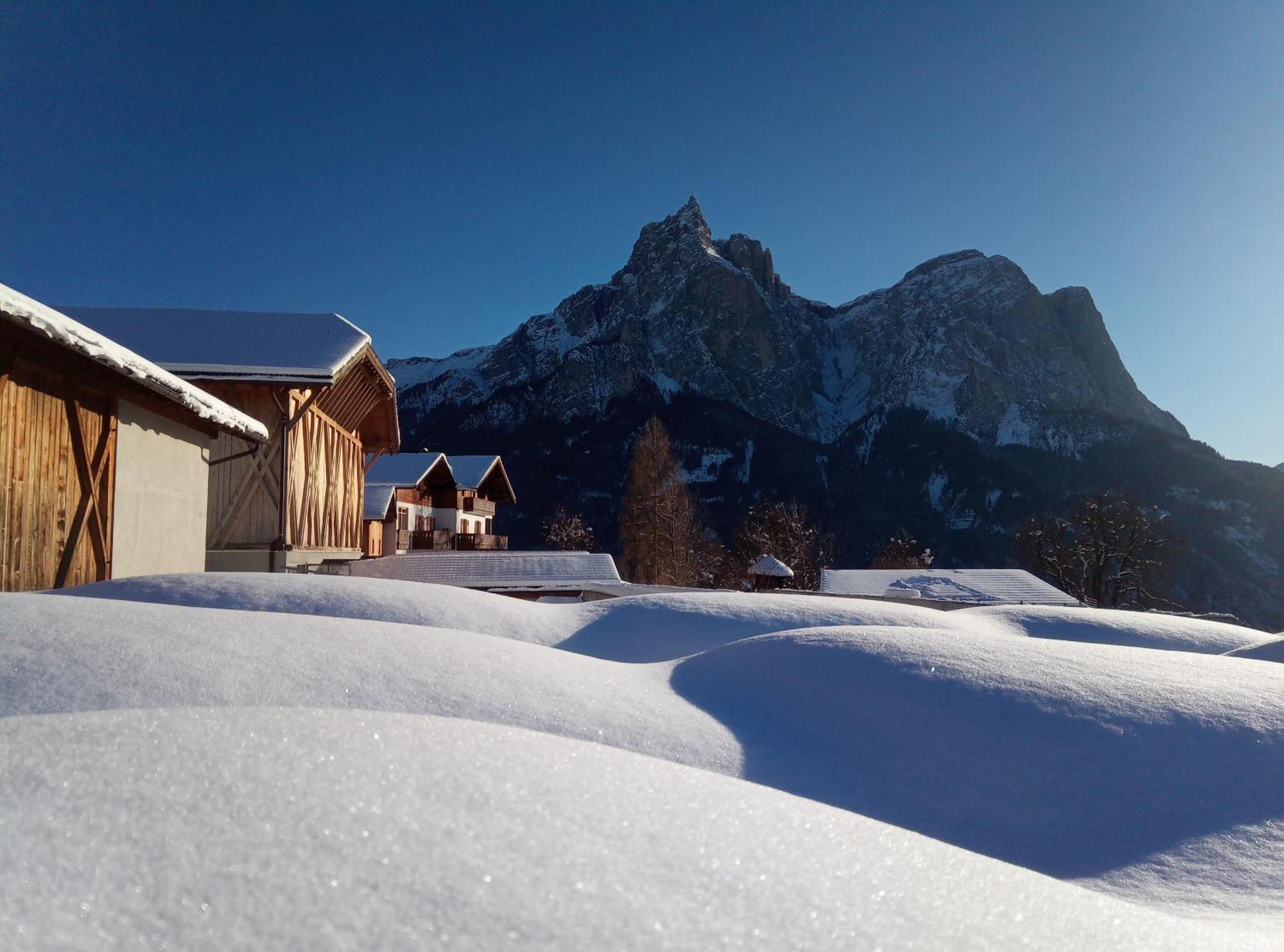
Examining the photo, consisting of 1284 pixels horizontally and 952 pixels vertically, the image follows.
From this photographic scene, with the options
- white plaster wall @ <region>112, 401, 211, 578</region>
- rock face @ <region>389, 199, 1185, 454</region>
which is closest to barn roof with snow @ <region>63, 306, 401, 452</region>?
white plaster wall @ <region>112, 401, 211, 578</region>

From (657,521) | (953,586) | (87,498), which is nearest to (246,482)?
(87,498)

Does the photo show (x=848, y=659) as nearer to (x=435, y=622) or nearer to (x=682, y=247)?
(x=435, y=622)

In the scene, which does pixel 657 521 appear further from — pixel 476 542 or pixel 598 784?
pixel 598 784

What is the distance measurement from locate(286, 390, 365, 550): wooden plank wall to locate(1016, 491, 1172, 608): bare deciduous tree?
1088 inches

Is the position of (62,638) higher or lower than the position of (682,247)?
lower

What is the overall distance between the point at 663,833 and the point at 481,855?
323 mm

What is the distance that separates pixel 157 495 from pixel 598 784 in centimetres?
796

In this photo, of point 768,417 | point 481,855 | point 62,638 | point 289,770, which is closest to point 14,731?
point 289,770

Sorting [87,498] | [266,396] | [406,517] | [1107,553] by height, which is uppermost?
[266,396]

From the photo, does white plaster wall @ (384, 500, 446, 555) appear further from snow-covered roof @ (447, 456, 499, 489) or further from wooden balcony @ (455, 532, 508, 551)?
snow-covered roof @ (447, 456, 499, 489)

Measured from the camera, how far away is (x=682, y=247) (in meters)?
102

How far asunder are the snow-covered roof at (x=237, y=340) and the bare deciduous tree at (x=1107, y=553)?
29194 millimetres

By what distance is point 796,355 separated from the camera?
101562 millimetres

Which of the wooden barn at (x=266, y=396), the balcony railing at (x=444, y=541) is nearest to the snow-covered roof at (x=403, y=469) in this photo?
the balcony railing at (x=444, y=541)
